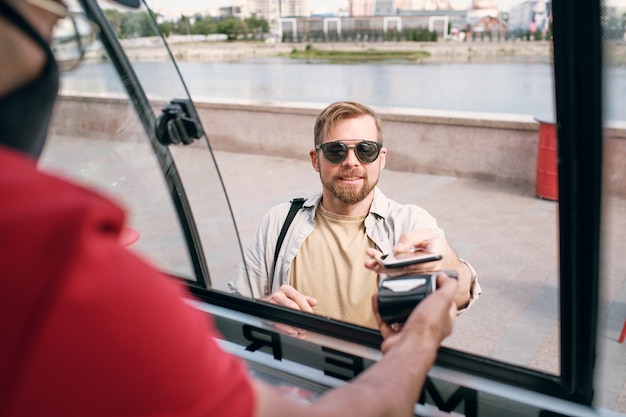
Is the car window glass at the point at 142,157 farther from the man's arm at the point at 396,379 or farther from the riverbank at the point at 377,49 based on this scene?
the man's arm at the point at 396,379

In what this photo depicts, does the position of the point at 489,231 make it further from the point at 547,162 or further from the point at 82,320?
the point at 82,320

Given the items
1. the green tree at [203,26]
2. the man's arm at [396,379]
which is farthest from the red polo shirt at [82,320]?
the green tree at [203,26]

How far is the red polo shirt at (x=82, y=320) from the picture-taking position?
1.80 feet

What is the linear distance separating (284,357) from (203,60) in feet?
65.4

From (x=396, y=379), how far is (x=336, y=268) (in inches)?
47.3

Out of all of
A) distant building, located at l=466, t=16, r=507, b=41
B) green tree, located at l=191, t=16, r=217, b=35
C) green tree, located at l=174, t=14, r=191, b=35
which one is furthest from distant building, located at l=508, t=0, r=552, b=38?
green tree, located at l=191, t=16, r=217, b=35

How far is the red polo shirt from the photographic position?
1.80 ft

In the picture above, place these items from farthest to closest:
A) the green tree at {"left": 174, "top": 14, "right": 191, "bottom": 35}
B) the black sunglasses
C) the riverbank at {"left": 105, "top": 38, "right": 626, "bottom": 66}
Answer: the green tree at {"left": 174, "top": 14, "right": 191, "bottom": 35}, the black sunglasses, the riverbank at {"left": 105, "top": 38, "right": 626, "bottom": 66}

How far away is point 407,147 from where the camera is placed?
784 centimetres

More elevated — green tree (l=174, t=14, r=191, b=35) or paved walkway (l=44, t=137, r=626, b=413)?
green tree (l=174, t=14, r=191, b=35)

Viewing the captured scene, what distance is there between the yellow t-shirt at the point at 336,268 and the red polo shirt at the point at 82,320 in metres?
1.38

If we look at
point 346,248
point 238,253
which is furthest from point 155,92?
point 346,248

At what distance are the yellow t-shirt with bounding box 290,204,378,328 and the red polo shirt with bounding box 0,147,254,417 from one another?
1.38 m

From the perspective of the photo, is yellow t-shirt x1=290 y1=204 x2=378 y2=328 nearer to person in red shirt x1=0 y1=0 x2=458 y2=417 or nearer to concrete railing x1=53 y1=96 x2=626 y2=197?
person in red shirt x1=0 y1=0 x2=458 y2=417
